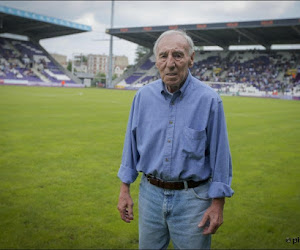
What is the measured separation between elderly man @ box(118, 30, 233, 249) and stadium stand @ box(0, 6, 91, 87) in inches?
2124

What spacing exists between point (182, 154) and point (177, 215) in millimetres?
452

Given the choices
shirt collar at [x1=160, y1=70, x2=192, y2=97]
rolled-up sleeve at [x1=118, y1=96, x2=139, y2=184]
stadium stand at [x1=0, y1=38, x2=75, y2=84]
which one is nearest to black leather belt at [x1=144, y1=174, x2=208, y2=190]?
rolled-up sleeve at [x1=118, y1=96, x2=139, y2=184]

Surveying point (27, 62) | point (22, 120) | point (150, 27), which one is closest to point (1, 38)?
point (27, 62)

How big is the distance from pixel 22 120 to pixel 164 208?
12252 millimetres

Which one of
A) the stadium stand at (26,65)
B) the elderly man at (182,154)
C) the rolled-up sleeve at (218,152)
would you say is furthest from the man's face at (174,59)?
the stadium stand at (26,65)

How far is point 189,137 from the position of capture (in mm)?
2318

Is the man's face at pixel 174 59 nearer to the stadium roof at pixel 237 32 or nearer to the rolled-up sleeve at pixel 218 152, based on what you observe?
the rolled-up sleeve at pixel 218 152

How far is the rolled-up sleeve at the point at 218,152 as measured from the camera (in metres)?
2.30

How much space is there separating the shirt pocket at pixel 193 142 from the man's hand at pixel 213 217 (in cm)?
37

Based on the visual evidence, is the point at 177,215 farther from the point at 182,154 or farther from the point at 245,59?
the point at 245,59

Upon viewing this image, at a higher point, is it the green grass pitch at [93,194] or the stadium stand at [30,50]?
the stadium stand at [30,50]

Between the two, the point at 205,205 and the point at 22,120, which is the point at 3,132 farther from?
the point at 205,205

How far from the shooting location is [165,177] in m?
2.35

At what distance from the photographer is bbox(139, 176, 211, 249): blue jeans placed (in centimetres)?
231
